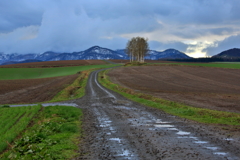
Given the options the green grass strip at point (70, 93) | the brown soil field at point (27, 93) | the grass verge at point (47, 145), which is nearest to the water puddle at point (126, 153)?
the grass verge at point (47, 145)

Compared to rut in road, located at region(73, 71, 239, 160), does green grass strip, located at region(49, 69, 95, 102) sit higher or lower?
lower

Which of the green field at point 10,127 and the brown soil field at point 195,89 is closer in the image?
the green field at point 10,127

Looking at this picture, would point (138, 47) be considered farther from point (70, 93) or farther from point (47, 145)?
point (47, 145)

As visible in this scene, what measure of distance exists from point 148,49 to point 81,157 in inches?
5270

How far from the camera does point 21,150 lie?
8.84 meters

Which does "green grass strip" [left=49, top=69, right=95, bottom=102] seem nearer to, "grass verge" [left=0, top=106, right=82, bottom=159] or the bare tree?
"grass verge" [left=0, top=106, right=82, bottom=159]

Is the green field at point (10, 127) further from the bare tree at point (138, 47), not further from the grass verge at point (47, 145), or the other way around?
the bare tree at point (138, 47)

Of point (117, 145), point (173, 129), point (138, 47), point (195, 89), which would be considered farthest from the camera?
point (138, 47)

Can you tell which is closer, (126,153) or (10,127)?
(126,153)

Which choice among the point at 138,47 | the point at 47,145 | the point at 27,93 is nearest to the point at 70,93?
the point at 27,93

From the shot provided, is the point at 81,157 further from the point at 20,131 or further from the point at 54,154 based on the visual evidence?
the point at 20,131

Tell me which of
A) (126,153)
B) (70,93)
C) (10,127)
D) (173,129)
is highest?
(126,153)

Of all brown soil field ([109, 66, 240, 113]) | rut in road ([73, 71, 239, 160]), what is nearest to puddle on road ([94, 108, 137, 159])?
rut in road ([73, 71, 239, 160])

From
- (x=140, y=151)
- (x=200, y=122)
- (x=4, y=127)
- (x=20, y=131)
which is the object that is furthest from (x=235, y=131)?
(x=4, y=127)
